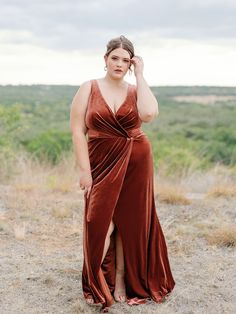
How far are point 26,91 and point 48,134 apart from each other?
54241 mm

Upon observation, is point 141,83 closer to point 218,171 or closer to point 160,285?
point 160,285

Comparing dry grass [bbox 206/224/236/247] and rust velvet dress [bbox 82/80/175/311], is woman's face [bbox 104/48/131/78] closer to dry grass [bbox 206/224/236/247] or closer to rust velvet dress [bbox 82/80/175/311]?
rust velvet dress [bbox 82/80/175/311]

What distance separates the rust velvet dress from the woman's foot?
0.03m

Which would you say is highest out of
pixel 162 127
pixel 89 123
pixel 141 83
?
pixel 141 83

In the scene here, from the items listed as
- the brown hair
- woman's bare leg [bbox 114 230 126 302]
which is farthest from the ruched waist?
woman's bare leg [bbox 114 230 126 302]

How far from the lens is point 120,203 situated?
4.54 meters

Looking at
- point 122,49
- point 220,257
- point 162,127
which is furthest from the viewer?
point 162,127

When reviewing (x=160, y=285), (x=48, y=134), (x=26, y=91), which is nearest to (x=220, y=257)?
(x=160, y=285)

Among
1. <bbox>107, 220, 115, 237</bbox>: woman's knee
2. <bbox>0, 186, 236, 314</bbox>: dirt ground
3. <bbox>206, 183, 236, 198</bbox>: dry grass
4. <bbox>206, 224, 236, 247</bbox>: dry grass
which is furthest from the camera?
<bbox>206, 183, 236, 198</bbox>: dry grass

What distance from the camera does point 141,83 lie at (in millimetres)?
4371

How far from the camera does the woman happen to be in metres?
4.34

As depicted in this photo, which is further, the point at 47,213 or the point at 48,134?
the point at 48,134

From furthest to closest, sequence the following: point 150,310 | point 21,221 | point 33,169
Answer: point 33,169
point 21,221
point 150,310

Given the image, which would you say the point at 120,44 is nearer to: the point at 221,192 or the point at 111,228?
the point at 111,228
